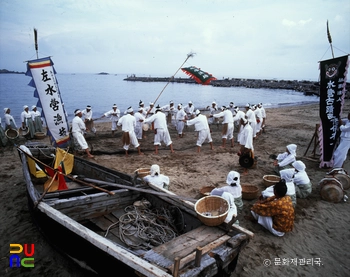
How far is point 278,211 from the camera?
4.57m

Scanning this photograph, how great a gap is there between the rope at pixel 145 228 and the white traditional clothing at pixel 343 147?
6.53 meters

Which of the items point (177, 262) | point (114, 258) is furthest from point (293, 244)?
point (114, 258)

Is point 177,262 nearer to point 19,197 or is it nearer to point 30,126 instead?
point 19,197

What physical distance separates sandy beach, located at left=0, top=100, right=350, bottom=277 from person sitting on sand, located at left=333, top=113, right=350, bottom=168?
0.59m

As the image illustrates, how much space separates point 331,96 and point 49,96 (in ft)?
28.5

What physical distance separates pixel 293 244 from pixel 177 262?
10.4ft

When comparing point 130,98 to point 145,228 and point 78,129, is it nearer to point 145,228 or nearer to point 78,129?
point 78,129

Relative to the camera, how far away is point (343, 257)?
4.29 m

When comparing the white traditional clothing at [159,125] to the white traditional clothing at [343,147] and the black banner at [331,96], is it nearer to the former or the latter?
the black banner at [331,96]

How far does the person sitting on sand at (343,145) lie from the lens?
748 cm

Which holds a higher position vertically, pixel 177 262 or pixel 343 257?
pixel 177 262

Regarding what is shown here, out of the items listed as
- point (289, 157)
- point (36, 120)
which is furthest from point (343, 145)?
point (36, 120)

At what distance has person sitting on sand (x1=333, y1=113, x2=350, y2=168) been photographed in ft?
24.5

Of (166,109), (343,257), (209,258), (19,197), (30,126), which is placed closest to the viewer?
(209,258)
